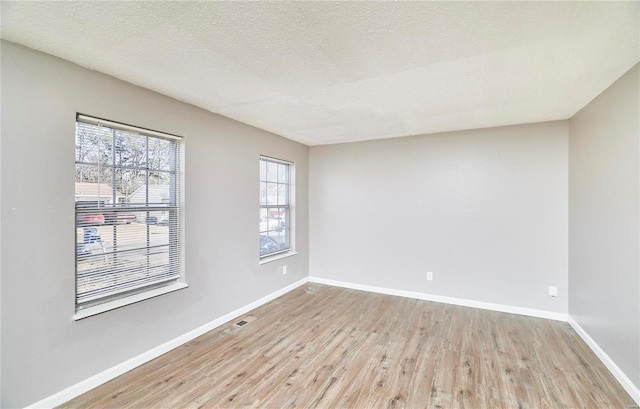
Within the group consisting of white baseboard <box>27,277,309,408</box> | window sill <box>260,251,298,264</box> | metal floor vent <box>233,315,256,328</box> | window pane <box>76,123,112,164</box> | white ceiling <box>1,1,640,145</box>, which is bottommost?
metal floor vent <box>233,315,256,328</box>

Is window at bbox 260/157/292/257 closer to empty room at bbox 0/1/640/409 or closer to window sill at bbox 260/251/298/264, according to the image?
window sill at bbox 260/251/298/264

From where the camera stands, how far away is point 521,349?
8.63 feet

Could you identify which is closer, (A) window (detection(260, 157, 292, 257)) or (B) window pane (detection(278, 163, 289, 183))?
(A) window (detection(260, 157, 292, 257))

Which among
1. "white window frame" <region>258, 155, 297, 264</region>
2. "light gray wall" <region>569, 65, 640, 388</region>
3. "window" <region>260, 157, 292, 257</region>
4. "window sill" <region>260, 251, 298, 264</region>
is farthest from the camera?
"white window frame" <region>258, 155, 297, 264</region>

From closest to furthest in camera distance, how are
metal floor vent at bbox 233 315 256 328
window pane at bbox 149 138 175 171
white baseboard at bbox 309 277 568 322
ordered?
window pane at bbox 149 138 175 171 → metal floor vent at bbox 233 315 256 328 → white baseboard at bbox 309 277 568 322

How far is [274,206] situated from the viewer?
419 centimetres

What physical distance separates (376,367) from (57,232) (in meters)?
2.67

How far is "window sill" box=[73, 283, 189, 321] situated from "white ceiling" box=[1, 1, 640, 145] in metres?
1.84

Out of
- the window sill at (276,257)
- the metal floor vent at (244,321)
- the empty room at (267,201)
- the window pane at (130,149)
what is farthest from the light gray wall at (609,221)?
the window pane at (130,149)

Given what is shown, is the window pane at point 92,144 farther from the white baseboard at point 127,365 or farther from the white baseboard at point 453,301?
the white baseboard at point 453,301

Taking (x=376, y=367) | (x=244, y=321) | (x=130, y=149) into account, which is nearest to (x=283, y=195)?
(x=244, y=321)

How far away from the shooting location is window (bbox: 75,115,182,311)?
6.83 feet

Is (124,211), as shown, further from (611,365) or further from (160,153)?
(611,365)

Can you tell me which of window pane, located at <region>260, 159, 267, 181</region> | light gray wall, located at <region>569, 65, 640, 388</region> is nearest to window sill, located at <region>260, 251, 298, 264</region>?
window pane, located at <region>260, 159, 267, 181</region>
